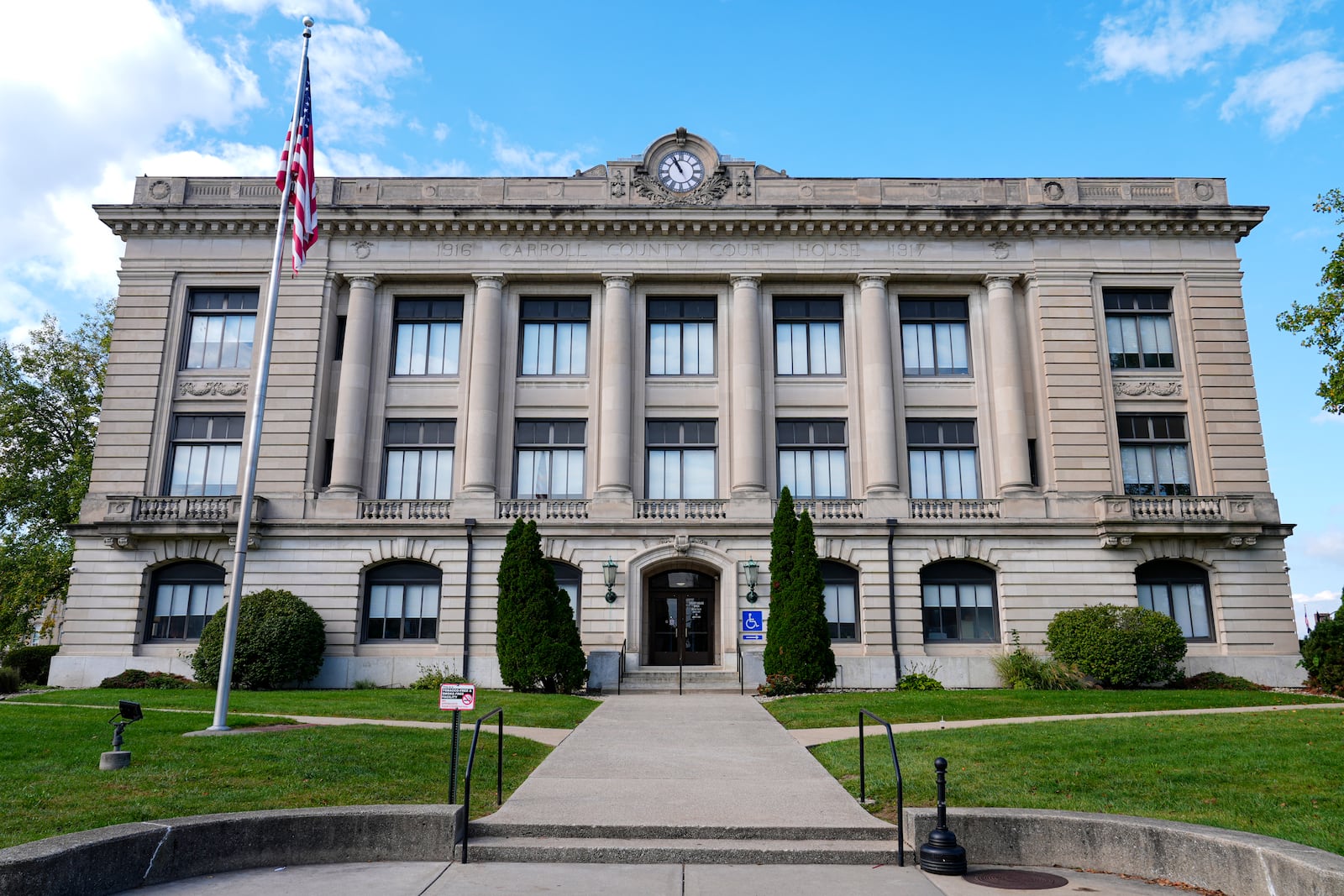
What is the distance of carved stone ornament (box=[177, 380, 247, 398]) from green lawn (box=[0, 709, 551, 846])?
1917 cm

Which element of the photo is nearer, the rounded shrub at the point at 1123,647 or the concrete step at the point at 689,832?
the concrete step at the point at 689,832

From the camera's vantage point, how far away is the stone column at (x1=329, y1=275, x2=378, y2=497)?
3262cm

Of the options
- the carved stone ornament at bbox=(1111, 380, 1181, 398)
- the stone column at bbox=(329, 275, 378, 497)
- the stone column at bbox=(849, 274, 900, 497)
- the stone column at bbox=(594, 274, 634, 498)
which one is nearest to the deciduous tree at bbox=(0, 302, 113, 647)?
the stone column at bbox=(329, 275, 378, 497)

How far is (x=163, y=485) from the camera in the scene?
32.8 metres

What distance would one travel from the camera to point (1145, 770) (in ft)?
40.4

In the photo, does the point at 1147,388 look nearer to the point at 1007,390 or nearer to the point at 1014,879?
the point at 1007,390

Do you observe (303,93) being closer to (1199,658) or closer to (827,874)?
(827,874)

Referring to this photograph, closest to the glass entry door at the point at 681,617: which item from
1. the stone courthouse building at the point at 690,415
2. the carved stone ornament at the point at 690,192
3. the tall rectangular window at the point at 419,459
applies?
the stone courthouse building at the point at 690,415

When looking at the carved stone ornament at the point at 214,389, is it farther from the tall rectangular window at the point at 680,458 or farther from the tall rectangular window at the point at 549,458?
the tall rectangular window at the point at 680,458

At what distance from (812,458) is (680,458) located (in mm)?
4864

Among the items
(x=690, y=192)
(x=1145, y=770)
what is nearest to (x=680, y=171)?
(x=690, y=192)

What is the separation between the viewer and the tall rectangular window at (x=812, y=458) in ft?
110

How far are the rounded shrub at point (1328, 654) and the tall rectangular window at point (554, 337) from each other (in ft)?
78.0

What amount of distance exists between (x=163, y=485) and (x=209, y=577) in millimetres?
3874
